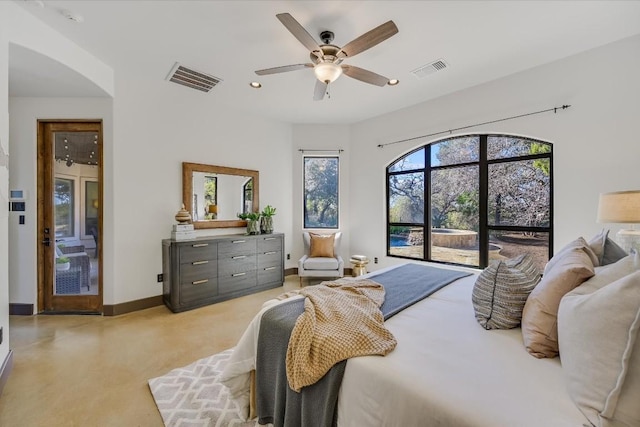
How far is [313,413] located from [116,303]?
3048 millimetres

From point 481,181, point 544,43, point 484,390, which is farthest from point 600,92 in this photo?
point 484,390

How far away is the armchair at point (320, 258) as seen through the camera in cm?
425

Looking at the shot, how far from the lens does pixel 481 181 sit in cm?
362

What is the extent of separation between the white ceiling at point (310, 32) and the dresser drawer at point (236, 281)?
98.3 inches

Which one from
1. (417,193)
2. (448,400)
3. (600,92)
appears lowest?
(448,400)

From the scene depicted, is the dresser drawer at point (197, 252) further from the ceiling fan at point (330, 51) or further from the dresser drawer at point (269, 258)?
the ceiling fan at point (330, 51)

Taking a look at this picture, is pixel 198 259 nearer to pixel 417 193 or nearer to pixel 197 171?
pixel 197 171

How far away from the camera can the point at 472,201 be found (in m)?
3.74

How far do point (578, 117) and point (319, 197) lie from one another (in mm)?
3559

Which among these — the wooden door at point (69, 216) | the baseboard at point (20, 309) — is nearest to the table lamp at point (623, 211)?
the wooden door at point (69, 216)

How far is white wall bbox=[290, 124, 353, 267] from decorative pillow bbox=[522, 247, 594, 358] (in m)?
3.84

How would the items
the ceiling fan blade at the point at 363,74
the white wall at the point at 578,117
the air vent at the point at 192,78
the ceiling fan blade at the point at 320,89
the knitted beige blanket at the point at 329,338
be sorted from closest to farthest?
the knitted beige blanket at the point at 329,338 → the ceiling fan blade at the point at 363,74 → the white wall at the point at 578,117 → the ceiling fan blade at the point at 320,89 → the air vent at the point at 192,78

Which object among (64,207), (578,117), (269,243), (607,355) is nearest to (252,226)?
(269,243)

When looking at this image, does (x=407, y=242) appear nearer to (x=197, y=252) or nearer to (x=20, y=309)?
(x=197, y=252)
